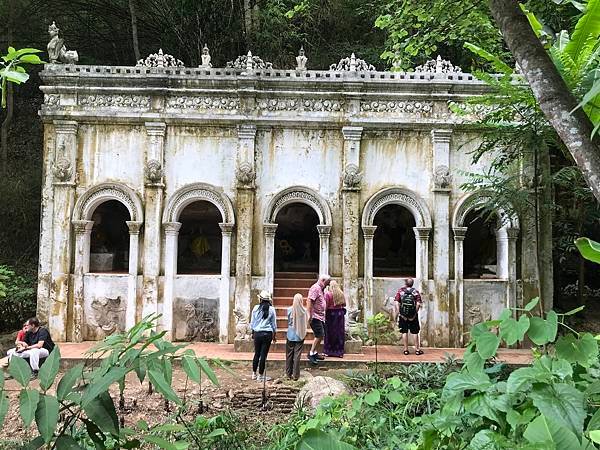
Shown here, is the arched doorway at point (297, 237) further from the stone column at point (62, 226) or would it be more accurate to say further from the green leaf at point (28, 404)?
the green leaf at point (28, 404)

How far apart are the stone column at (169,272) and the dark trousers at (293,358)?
135 inches

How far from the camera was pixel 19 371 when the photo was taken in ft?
5.97

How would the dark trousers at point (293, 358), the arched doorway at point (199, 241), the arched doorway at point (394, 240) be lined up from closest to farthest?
the dark trousers at point (293, 358), the arched doorway at point (199, 241), the arched doorway at point (394, 240)

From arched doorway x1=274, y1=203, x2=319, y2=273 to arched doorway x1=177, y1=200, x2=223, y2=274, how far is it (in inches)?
75.5

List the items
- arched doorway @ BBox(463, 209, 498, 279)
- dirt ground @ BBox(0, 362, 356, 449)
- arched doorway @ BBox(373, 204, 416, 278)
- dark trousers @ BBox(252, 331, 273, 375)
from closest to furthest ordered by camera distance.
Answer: dirt ground @ BBox(0, 362, 356, 449), dark trousers @ BBox(252, 331, 273, 375), arched doorway @ BBox(463, 209, 498, 279), arched doorway @ BBox(373, 204, 416, 278)

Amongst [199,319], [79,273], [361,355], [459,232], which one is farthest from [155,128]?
[459,232]

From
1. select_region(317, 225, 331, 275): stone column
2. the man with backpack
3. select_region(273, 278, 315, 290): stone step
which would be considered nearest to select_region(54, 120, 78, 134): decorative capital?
select_region(273, 278, 315, 290): stone step

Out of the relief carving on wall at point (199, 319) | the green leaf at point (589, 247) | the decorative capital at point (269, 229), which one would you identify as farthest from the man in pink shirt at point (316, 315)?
the green leaf at point (589, 247)

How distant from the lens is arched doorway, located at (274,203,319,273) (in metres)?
15.2

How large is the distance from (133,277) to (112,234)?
13.3 feet

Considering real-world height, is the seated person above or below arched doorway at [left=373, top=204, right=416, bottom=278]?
below

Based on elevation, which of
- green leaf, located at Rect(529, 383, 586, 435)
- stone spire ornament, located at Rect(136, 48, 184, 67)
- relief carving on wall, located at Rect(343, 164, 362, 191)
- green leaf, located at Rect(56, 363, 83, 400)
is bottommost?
green leaf, located at Rect(529, 383, 586, 435)

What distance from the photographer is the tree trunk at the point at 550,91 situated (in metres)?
2.34

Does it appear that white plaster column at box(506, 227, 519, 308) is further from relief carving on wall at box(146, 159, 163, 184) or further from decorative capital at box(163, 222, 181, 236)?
relief carving on wall at box(146, 159, 163, 184)
